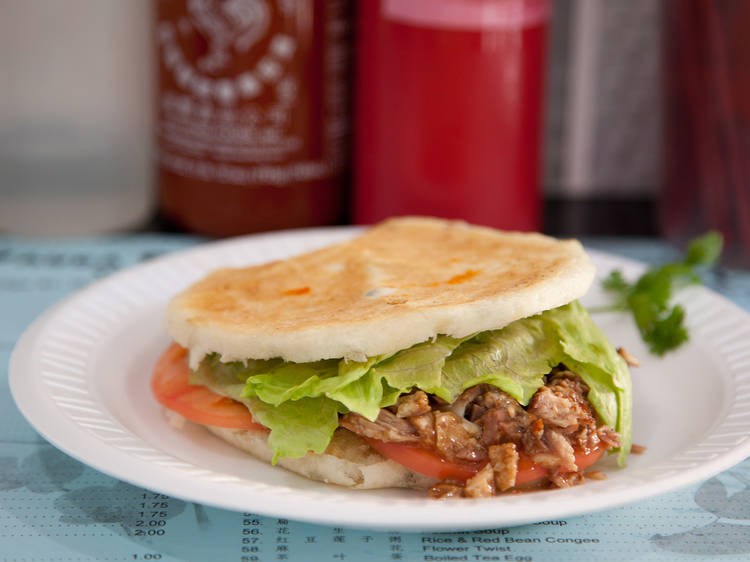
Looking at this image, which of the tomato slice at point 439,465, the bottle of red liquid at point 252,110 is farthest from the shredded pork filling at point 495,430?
the bottle of red liquid at point 252,110

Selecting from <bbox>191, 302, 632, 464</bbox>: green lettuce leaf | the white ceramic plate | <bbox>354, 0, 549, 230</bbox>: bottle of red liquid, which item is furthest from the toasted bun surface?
<bbox>354, 0, 549, 230</bbox>: bottle of red liquid

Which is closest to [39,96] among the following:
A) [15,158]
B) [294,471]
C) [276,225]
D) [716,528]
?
[15,158]

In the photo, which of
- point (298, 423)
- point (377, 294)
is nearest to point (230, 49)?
point (377, 294)

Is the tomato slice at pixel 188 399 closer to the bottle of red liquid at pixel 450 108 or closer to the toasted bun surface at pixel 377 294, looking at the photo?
the toasted bun surface at pixel 377 294

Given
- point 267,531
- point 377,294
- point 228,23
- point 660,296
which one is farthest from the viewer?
point 228,23

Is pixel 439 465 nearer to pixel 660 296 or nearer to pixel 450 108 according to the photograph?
pixel 660 296

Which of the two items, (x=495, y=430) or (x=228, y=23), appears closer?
(x=495, y=430)

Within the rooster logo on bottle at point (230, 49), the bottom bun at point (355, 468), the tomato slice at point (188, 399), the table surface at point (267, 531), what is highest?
the rooster logo on bottle at point (230, 49)
